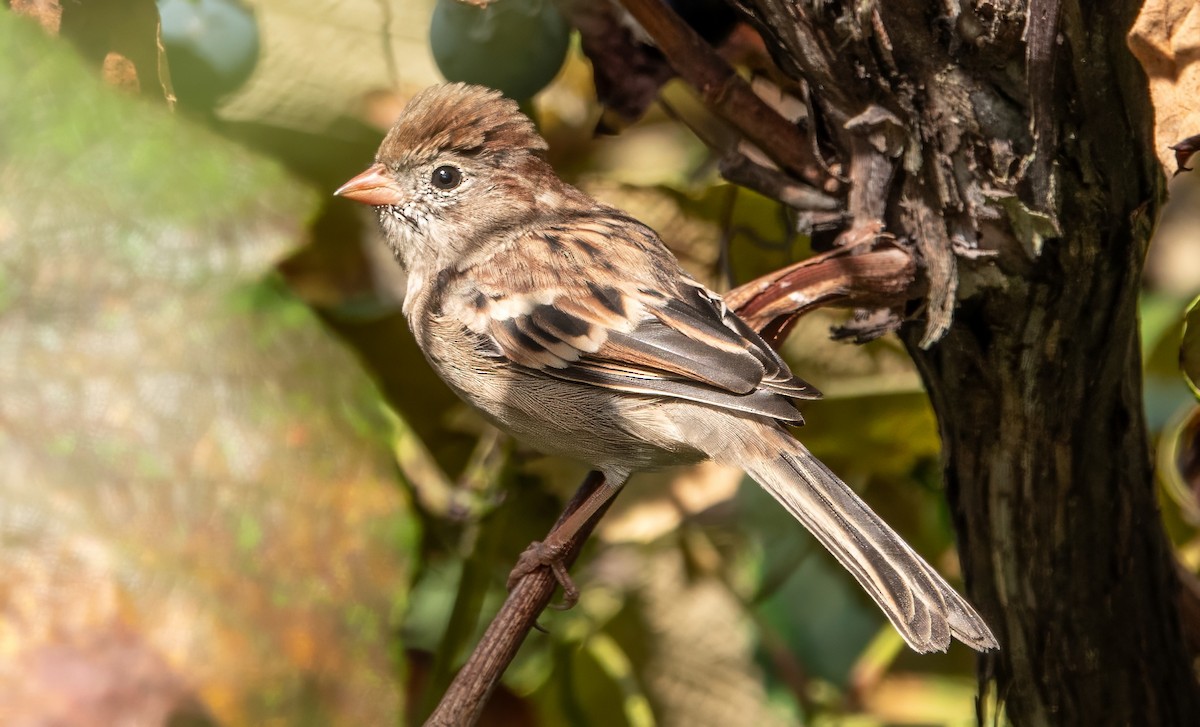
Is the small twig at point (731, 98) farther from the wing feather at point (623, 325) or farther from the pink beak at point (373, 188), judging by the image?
the pink beak at point (373, 188)

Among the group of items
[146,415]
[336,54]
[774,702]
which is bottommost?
[774,702]

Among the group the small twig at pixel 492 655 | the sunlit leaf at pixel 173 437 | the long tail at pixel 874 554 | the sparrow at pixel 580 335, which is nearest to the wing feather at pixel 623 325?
the sparrow at pixel 580 335

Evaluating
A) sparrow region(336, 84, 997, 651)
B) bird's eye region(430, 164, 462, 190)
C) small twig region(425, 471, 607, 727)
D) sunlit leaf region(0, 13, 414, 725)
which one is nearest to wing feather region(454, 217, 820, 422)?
sparrow region(336, 84, 997, 651)

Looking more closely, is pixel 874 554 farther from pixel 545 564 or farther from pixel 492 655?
pixel 492 655

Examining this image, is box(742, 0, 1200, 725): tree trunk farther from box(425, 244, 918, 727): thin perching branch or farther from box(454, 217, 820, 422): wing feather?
box(454, 217, 820, 422): wing feather

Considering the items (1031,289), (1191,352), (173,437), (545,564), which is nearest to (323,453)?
(173,437)

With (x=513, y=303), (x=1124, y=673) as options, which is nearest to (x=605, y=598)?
(x=513, y=303)

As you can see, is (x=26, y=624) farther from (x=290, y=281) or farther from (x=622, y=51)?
(x=622, y=51)
